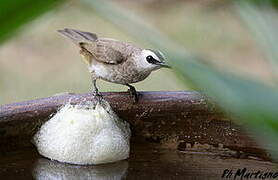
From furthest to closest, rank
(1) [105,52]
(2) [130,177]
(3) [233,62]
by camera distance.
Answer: (3) [233,62]
(1) [105,52]
(2) [130,177]

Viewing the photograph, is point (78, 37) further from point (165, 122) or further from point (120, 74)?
point (165, 122)

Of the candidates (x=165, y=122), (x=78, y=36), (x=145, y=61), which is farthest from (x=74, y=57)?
(x=165, y=122)

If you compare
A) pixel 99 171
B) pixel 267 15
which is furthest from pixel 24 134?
pixel 267 15

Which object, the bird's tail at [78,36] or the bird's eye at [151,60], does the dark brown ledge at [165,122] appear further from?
the bird's tail at [78,36]

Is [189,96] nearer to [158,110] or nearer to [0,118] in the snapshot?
[158,110]

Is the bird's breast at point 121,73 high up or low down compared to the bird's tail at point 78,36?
down

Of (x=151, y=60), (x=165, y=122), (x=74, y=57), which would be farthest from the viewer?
(x=74, y=57)

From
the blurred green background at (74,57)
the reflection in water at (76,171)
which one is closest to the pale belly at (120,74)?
the reflection in water at (76,171)
